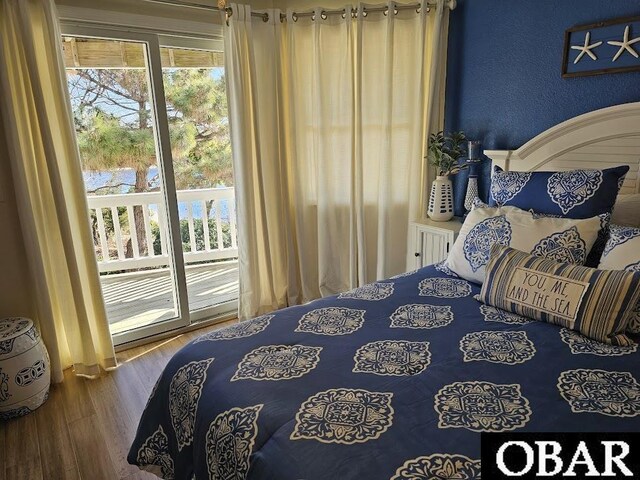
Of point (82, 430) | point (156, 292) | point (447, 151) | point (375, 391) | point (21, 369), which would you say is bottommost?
point (82, 430)

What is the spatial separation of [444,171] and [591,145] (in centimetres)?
89

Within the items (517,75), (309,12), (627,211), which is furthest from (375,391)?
(309,12)

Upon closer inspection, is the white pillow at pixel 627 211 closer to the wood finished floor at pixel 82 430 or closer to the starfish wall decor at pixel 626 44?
the starfish wall decor at pixel 626 44

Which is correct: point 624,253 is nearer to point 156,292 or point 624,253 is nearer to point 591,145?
point 591,145

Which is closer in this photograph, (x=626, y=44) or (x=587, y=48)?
(x=626, y=44)

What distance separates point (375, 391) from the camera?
125 centimetres

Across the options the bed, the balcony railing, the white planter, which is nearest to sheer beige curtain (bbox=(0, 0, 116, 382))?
the balcony railing

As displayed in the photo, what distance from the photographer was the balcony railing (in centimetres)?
344

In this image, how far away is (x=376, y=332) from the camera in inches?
63.3

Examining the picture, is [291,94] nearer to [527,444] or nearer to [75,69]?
[75,69]

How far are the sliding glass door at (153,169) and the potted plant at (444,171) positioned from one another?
1.56 m

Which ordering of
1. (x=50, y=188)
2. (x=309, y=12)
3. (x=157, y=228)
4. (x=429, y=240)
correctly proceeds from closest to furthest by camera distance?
(x=50, y=188) → (x=429, y=240) → (x=309, y=12) → (x=157, y=228)

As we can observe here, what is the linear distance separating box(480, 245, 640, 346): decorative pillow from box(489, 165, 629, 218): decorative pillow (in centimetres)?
40

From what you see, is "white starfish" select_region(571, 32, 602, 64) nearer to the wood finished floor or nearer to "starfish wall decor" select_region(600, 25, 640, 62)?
"starfish wall decor" select_region(600, 25, 640, 62)
